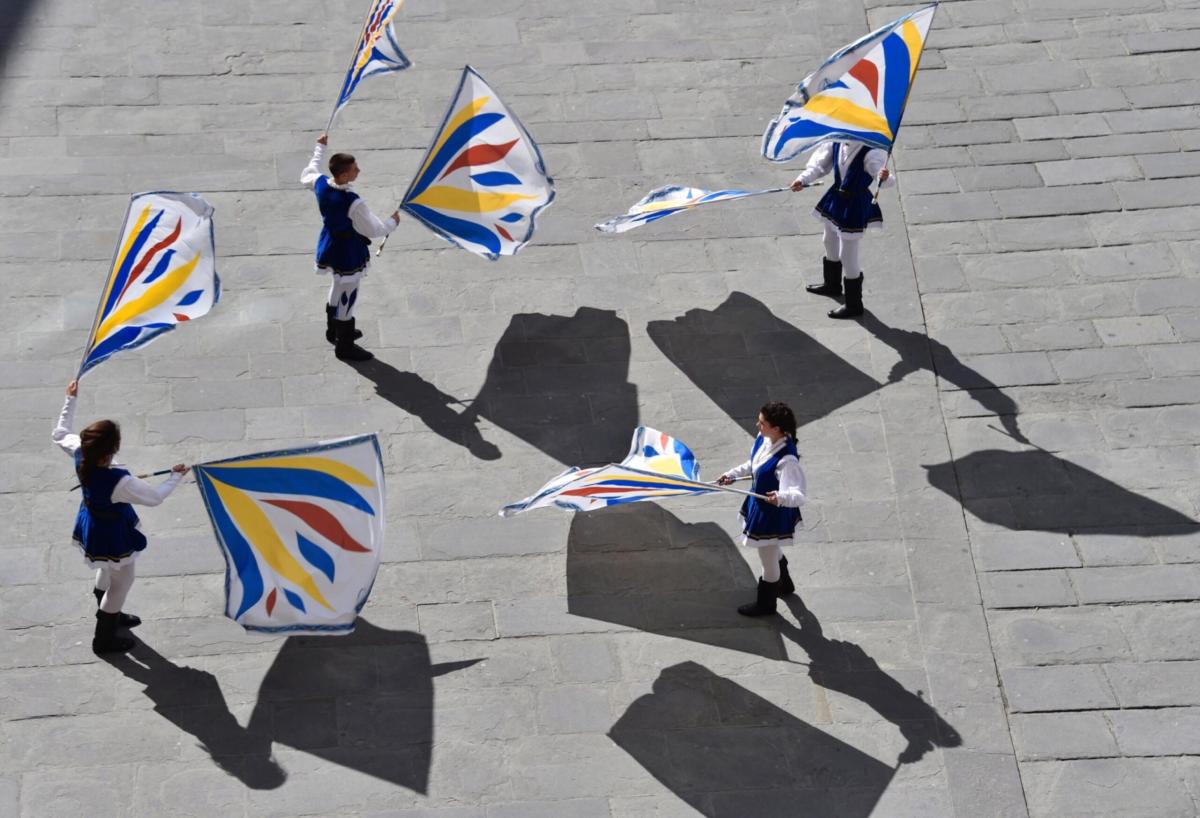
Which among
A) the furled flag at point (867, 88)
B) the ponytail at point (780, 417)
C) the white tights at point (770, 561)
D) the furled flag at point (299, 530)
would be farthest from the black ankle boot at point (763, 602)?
the furled flag at point (867, 88)

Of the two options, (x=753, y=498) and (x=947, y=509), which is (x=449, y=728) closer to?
(x=753, y=498)

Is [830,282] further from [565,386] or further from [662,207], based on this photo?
[565,386]

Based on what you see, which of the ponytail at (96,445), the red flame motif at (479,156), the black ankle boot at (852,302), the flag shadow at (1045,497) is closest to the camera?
the ponytail at (96,445)

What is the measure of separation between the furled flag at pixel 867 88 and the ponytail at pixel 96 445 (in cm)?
532

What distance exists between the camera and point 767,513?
954 cm

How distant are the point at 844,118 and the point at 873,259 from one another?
167 centimetres

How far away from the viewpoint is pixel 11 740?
9.04m

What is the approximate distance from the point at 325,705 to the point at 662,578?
7.38 ft

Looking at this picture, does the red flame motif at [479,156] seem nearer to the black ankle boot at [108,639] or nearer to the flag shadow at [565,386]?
the flag shadow at [565,386]

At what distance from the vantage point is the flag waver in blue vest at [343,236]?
1098 cm

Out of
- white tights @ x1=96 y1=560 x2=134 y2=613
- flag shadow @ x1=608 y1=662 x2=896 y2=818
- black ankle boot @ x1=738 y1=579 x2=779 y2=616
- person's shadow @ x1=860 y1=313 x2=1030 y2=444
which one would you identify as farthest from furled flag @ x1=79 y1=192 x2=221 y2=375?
person's shadow @ x1=860 y1=313 x2=1030 y2=444

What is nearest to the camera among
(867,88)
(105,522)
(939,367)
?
(105,522)

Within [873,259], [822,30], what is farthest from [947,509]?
[822,30]

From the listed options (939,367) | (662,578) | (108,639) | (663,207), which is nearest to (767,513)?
(662,578)
